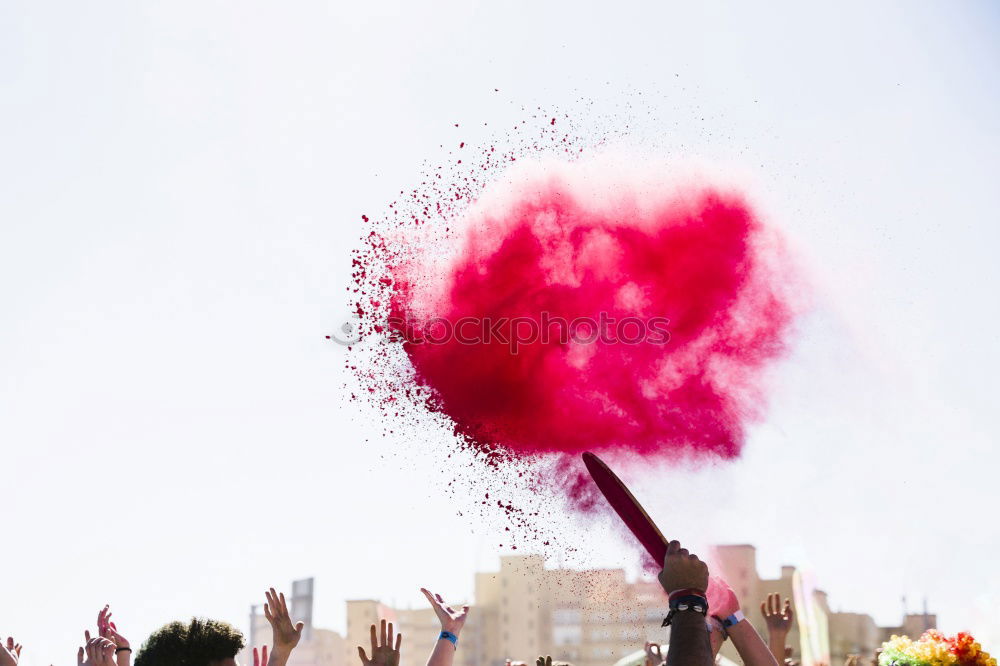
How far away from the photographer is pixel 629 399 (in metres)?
10.1

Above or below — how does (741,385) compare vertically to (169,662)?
above

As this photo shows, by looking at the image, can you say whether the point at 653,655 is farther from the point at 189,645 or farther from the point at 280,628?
the point at 189,645

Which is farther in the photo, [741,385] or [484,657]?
[484,657]

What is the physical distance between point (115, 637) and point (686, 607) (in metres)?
3.99

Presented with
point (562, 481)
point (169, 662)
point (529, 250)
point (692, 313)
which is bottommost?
point (169, 662)

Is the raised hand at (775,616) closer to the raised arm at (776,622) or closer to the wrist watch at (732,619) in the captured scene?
the raised arm at (776,622)

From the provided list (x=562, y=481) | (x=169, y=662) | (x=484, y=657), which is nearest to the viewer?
(x=169, y=662)

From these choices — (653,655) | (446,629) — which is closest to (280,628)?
(446,629)

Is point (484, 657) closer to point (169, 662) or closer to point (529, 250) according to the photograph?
point (529, 250)

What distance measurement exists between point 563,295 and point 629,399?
1261 mm

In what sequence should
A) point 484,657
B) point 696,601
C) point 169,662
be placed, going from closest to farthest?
point 696,601 → point 169,662 → point 484,657

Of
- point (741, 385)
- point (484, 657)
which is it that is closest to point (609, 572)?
point (741, 385)

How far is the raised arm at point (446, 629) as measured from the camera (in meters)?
5.53

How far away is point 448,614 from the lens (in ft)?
19.7
